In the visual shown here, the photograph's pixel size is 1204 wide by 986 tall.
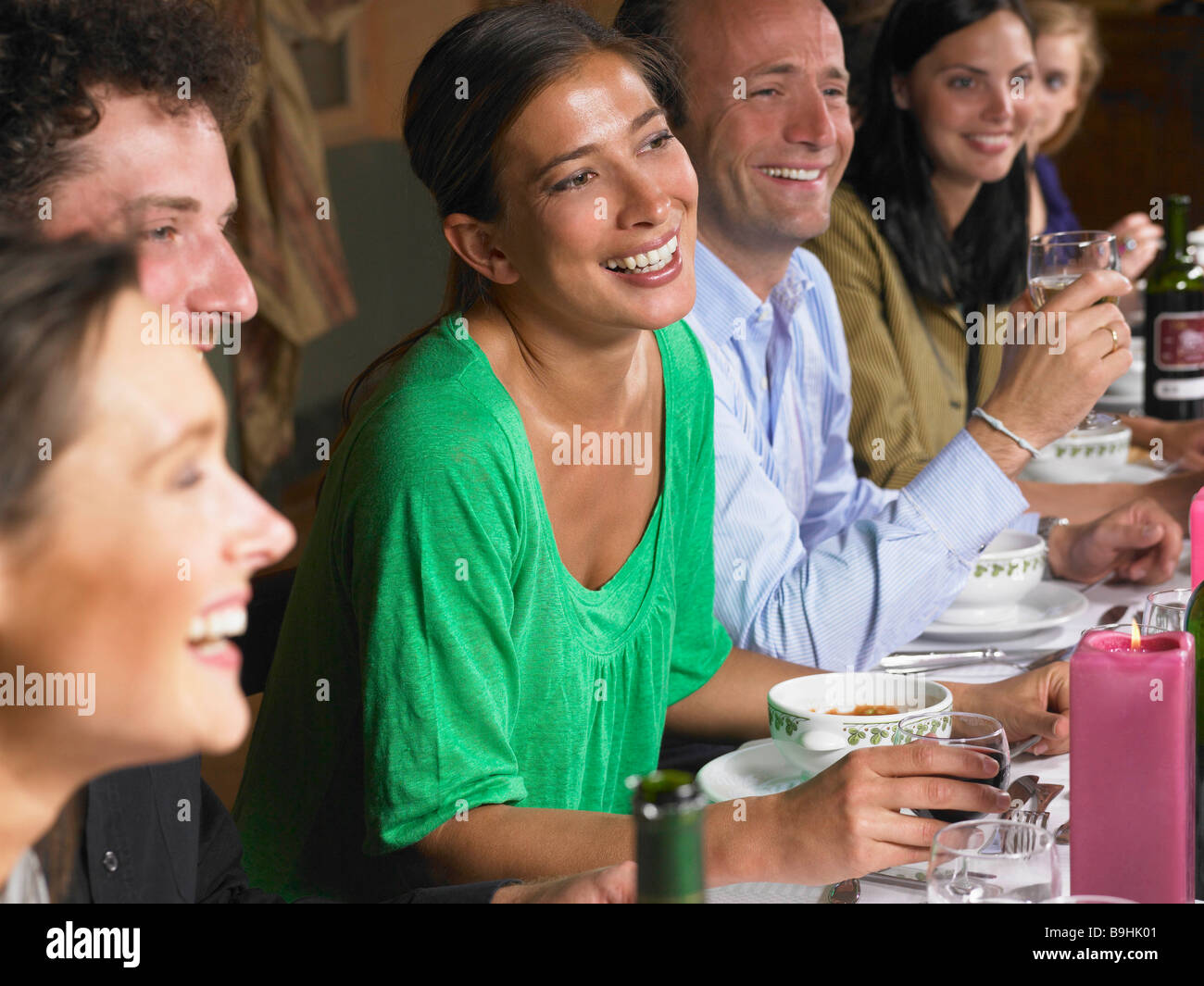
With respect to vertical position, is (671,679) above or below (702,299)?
below

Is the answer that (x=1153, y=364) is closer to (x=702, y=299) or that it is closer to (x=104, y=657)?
(x=702, y=299)

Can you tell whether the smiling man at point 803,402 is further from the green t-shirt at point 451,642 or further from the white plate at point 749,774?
the white plate at point 749,774

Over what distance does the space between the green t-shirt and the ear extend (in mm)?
99

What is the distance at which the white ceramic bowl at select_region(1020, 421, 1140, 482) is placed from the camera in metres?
2.09

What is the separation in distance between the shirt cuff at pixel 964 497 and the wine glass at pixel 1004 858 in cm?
71

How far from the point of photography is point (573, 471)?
1.34 meters

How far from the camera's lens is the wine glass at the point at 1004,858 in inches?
30.7

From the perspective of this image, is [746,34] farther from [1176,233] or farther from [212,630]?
[212,630]

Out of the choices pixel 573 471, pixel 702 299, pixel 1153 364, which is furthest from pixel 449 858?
pixel 1153 364

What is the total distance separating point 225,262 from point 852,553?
2.49ft

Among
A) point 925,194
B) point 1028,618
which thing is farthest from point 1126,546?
point 925,194

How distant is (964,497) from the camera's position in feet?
4.80
